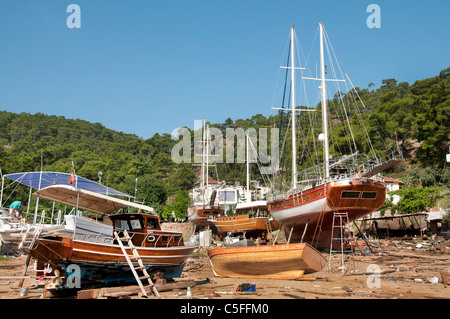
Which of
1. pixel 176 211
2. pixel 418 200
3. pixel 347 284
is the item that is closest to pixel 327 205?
pixel 347 284

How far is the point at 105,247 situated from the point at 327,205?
14.0 metres

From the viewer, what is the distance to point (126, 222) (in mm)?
15461

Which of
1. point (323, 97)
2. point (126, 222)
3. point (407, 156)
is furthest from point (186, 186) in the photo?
point (126, 222)

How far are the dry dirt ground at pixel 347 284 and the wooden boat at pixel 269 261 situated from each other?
53cm

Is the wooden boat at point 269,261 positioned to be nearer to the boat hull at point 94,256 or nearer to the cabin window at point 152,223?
the boat hull at point 94,256

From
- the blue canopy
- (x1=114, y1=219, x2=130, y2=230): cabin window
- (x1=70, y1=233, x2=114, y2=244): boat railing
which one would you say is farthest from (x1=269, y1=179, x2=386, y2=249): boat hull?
the blue canopy

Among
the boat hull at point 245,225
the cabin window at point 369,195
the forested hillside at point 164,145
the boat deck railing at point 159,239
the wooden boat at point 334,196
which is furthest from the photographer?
the forested hillside at point 164,145

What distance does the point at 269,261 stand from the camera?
51.5 feet

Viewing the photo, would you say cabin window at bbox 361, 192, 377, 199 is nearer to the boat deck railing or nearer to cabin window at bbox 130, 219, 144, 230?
the boat deck railing

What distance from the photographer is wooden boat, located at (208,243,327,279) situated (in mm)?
15031

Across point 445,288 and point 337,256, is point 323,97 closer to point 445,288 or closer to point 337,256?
point 337,256

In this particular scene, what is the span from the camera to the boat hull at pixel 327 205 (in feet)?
71.1

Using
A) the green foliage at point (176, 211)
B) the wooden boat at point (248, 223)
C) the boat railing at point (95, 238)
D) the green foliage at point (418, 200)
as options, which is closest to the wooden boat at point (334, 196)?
the wooden boat at point (248, 223)

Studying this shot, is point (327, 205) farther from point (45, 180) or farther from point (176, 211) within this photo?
point (176, 211)
